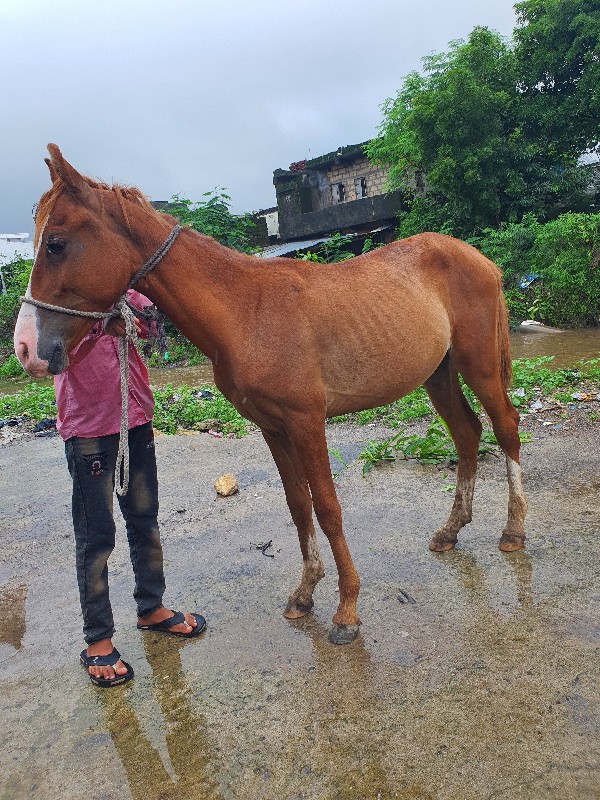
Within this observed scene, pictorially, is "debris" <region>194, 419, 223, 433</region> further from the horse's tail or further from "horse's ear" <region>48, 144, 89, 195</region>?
"horse's ear" <region>48, 144, 89, 195</region>

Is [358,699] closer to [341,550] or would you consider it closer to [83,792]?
[341,550]

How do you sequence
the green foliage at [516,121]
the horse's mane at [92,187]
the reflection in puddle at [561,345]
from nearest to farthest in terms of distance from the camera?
the horse's mane at [92,187], the reflection in puddle at [561,345], the green foliage at [516,121]

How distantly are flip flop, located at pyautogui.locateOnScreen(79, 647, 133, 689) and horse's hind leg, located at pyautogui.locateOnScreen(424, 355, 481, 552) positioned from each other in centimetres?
191

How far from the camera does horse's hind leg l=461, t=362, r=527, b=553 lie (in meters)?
3.44

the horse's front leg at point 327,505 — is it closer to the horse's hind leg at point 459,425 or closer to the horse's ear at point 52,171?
the horse's hind leg at point 459,425

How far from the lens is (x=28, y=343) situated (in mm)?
2260

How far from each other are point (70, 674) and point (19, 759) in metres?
0.53

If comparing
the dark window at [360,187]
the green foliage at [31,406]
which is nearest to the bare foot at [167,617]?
the green foliage at [31,406]

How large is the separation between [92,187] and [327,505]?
68.4 inches

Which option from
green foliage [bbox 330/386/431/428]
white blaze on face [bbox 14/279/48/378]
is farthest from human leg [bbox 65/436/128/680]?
green foliage [bbox 330/386/431/428]

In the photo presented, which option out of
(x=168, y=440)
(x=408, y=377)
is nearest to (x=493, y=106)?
(x=168, y=440)

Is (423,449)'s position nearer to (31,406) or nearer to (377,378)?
(377,378)

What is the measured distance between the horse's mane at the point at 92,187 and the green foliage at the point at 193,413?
14.5ft

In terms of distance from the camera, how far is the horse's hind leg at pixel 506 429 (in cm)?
344
